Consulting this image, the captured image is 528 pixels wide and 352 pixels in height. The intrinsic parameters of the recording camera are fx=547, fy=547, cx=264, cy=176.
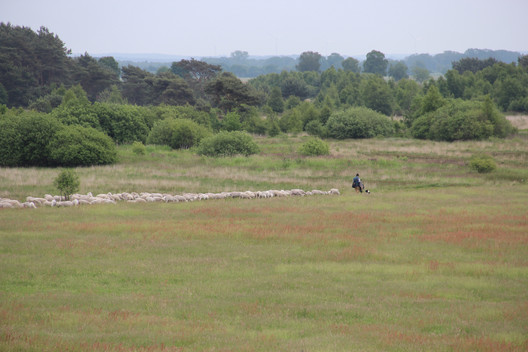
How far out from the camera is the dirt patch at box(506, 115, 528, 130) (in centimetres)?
9112

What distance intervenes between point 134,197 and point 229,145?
2595 centimetres

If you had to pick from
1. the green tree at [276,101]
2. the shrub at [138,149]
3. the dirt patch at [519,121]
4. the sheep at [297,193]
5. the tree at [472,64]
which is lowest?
the sheep at [297,193]

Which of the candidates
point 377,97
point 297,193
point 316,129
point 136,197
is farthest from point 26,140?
point 377,97

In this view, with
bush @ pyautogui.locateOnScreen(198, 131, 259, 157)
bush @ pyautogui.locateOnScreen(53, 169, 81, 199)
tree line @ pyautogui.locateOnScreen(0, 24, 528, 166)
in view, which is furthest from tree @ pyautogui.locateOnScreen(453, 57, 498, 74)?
bush @ pyautogui.locateOnScreen(53, 169, 81, 199)

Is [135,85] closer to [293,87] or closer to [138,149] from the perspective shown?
[293,87]

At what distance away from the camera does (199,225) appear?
973 inches

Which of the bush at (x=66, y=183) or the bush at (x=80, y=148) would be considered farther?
the bush at (x=80, y=148)

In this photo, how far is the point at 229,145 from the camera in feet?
195

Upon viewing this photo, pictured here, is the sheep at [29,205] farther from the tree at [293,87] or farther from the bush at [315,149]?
the tree at [293,87]

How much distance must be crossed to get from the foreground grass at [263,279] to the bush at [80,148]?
2355 cm

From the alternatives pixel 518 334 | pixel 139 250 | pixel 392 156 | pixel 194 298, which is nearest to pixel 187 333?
pixel 194 298

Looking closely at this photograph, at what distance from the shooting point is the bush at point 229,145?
195 ft

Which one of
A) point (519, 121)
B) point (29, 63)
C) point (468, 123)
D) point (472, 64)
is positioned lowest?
point (468, 123)

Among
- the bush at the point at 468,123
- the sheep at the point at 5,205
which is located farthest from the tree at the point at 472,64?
the sheep at the point at 5,205
